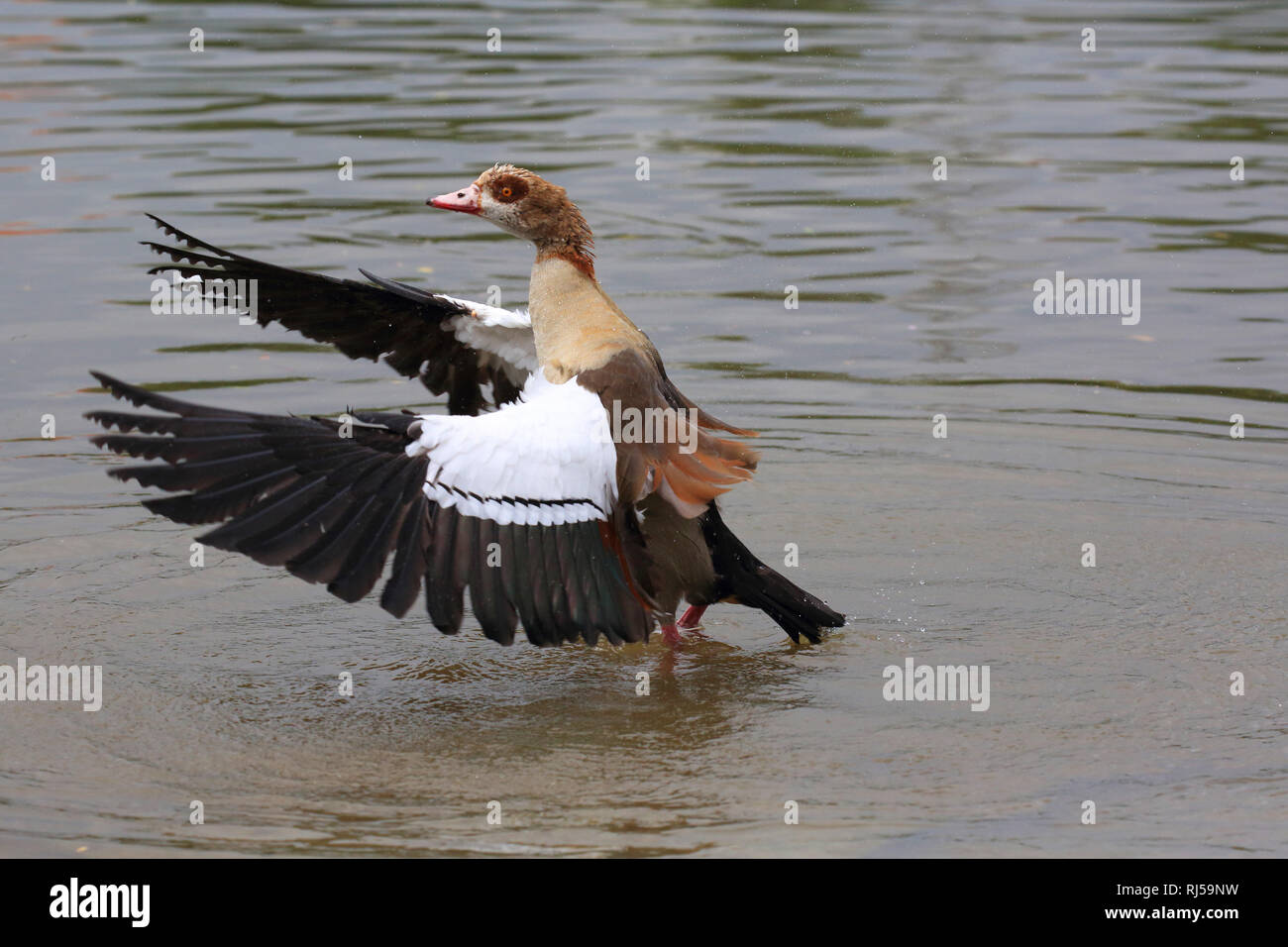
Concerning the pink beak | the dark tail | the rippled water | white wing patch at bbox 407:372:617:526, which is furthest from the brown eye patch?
the rippled water

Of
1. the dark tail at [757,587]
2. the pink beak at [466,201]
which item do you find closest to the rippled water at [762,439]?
the dark tail at [757,587]

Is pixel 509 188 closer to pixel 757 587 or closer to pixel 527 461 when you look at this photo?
pixel 527 461

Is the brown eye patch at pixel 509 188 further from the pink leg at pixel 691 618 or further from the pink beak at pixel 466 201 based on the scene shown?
the pink leg at pixel 691 618

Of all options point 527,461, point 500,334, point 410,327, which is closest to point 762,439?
point 500,334

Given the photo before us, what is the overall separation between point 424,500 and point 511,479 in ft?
1.01

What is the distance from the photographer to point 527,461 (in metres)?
6.20

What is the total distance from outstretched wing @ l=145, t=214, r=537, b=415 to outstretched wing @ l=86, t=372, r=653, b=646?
1.16 metres

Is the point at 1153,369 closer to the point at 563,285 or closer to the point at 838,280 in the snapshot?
the point at 838,280

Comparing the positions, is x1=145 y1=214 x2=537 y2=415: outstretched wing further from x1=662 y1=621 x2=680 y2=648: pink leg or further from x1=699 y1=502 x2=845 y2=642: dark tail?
x1=662 y1=621 x2=680 y2=648: pink leg

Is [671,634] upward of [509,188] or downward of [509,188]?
downward


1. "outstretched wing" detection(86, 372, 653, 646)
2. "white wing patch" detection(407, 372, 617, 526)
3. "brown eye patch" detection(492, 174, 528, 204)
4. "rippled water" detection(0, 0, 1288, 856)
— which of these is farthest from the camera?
"brown eye patch" detection(492, 174, 528, 204)

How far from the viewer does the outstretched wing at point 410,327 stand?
23.7 ft

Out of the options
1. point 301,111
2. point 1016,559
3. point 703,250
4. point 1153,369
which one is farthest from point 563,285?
point 301,111

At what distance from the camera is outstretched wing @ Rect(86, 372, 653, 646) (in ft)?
19.3
